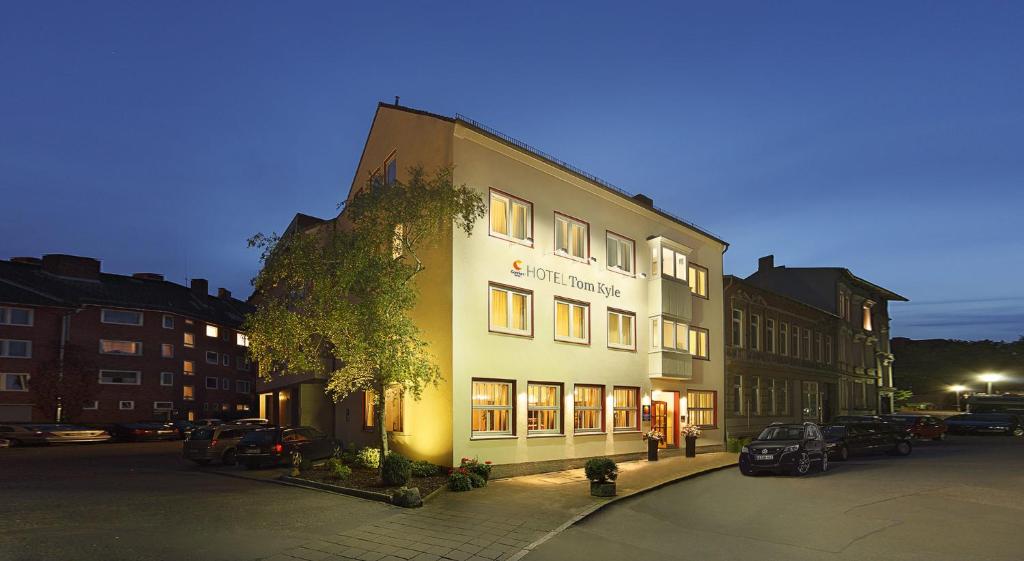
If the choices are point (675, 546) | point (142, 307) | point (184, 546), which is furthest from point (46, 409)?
point (675, 546)

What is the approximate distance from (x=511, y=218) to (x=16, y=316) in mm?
41895

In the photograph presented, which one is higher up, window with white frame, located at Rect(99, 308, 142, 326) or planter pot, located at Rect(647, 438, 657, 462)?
window with white frame, located at Rect(99, 308, 142, 326)

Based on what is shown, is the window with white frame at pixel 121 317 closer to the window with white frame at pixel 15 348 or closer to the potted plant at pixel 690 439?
the window with white frame at pixel 15 348

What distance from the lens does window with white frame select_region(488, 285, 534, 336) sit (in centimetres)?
2238

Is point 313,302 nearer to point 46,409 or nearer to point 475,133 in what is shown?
point 475,133

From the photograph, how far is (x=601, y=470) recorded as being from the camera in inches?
706

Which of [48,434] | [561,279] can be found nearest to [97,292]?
[48,434]

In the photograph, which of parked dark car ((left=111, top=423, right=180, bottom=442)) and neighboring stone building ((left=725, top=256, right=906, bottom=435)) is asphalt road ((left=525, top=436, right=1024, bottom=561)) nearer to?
neighboring stone building ((left=725, top=256, right=906, bottom=435))

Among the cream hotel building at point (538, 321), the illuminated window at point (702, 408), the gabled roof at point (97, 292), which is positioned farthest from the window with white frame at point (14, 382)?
the illuminated window at point (702, 408)

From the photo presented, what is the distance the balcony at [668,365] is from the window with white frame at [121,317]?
4376 centimetres

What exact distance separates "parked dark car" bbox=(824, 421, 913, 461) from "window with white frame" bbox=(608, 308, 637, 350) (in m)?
8.85

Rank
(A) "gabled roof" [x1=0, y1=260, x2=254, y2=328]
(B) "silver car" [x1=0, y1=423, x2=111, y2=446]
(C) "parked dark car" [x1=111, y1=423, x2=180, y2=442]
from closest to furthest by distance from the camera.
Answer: (B) "silver car" [x1=0, y1=423, x2=111, y2=446], (C) "parked dark car" [x1=111, y1=423, x2=180, y2=442], (A) "gabled roof" [x1=0, y1=260, x2=254, y2=328]

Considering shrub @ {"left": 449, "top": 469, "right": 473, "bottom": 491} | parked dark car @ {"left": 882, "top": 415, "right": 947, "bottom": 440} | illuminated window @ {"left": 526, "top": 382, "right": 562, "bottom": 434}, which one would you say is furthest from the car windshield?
parked dark car @ {"left": 882, "top": 415, "right": 947, "bottom": 440}

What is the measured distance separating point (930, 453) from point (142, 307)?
174 ft
